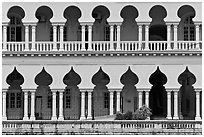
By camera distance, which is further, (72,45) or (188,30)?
(188,30)

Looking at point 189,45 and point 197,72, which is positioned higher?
point 189,45

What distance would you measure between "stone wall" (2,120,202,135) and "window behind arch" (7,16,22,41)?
8293 mm

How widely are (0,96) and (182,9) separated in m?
11.8

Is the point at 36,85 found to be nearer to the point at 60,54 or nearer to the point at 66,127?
the point at 60,54

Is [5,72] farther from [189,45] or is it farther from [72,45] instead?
[189,45]

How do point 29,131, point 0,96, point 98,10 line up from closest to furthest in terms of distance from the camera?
1. point 29,131
2. point 0,96
3. point 98,10

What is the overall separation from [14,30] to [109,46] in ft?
20.0

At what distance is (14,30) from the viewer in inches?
1411

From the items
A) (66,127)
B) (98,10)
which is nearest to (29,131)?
(66,127)

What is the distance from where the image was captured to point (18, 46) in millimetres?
34031

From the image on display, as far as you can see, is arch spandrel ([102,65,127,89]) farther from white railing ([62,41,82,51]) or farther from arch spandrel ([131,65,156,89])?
white railing ([62,41,82,51])

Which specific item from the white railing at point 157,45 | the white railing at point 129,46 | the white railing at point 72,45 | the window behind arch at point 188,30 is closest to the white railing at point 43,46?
the white railing at point 72,45

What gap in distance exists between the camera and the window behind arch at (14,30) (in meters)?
35.8

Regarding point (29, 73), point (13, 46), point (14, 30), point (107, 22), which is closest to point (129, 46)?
point (107, 22)
